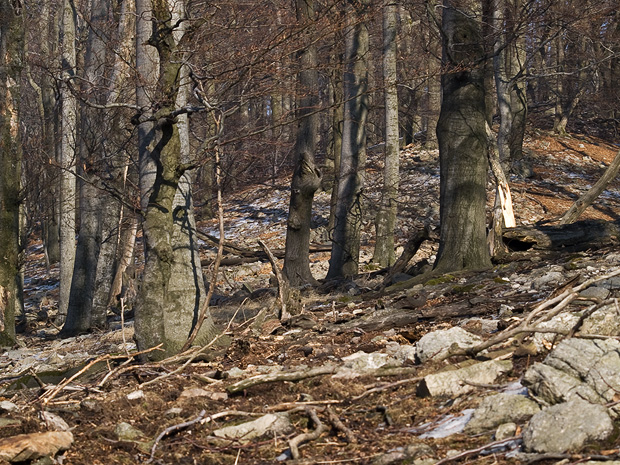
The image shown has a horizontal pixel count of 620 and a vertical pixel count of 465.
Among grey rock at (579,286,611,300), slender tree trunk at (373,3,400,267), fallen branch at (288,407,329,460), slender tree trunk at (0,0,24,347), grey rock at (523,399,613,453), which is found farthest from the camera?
slender tree trunk at (373,3,400,267)

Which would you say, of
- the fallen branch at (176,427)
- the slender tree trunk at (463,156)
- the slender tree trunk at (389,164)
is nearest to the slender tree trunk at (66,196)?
the slender tree trunk at (389,164)

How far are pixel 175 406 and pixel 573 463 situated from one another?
2848 mm

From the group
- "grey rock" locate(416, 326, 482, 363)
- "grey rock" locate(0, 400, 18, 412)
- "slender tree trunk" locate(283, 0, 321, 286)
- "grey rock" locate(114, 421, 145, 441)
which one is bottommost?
"grey rock" locate(114, 421, 145, 441)

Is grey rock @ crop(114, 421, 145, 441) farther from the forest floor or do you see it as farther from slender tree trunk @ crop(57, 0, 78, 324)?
slender tree trunk @ crop(57, 0, 78, 324)

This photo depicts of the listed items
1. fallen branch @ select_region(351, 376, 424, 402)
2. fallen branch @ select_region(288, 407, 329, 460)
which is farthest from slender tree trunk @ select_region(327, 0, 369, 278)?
fallen branch @ select_region(288, 407, 329, 460)

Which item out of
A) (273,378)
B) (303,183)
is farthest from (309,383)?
(303,183)

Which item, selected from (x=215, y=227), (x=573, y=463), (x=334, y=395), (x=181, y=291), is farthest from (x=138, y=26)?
(x=215, y=227)

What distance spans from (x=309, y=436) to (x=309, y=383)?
3.68ft

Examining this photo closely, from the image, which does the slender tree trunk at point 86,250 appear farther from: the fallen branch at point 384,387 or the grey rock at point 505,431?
the grey rock at point 505,431

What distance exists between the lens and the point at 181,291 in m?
7.31

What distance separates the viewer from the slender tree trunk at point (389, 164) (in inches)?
587

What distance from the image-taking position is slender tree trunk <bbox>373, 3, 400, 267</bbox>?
14898 millimetres

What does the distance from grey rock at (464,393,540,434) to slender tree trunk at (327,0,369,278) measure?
9.55 metres

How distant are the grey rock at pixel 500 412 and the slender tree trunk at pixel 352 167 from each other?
31.3 feet
